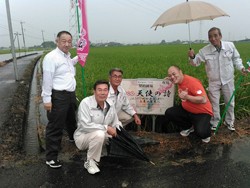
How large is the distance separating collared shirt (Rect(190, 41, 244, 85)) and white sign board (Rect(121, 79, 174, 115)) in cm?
67

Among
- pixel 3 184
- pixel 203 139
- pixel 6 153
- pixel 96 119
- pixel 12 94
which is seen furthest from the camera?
pixel 12 94

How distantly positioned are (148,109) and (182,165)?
4.31ft

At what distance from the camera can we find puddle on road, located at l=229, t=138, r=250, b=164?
3520mm

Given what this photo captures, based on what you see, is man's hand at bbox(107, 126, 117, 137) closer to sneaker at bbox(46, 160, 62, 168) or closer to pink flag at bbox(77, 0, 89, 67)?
sneaker at bbox(46, 160, 62, 168)

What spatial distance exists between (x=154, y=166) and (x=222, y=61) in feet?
6.34

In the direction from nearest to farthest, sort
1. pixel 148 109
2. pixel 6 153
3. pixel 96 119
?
pixel 96 119
pixel 6 153
pixel 148 109

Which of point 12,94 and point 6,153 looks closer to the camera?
point 6,153

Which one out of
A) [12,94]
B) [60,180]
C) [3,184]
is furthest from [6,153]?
[12,94]

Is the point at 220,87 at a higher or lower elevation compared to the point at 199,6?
lower

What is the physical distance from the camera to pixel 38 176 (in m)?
3.15

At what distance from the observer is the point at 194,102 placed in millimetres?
3787

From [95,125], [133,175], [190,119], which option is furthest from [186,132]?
[95,125]

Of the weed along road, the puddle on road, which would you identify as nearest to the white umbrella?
the weed along road

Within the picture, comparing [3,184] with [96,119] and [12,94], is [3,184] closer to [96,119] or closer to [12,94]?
[96,119]
